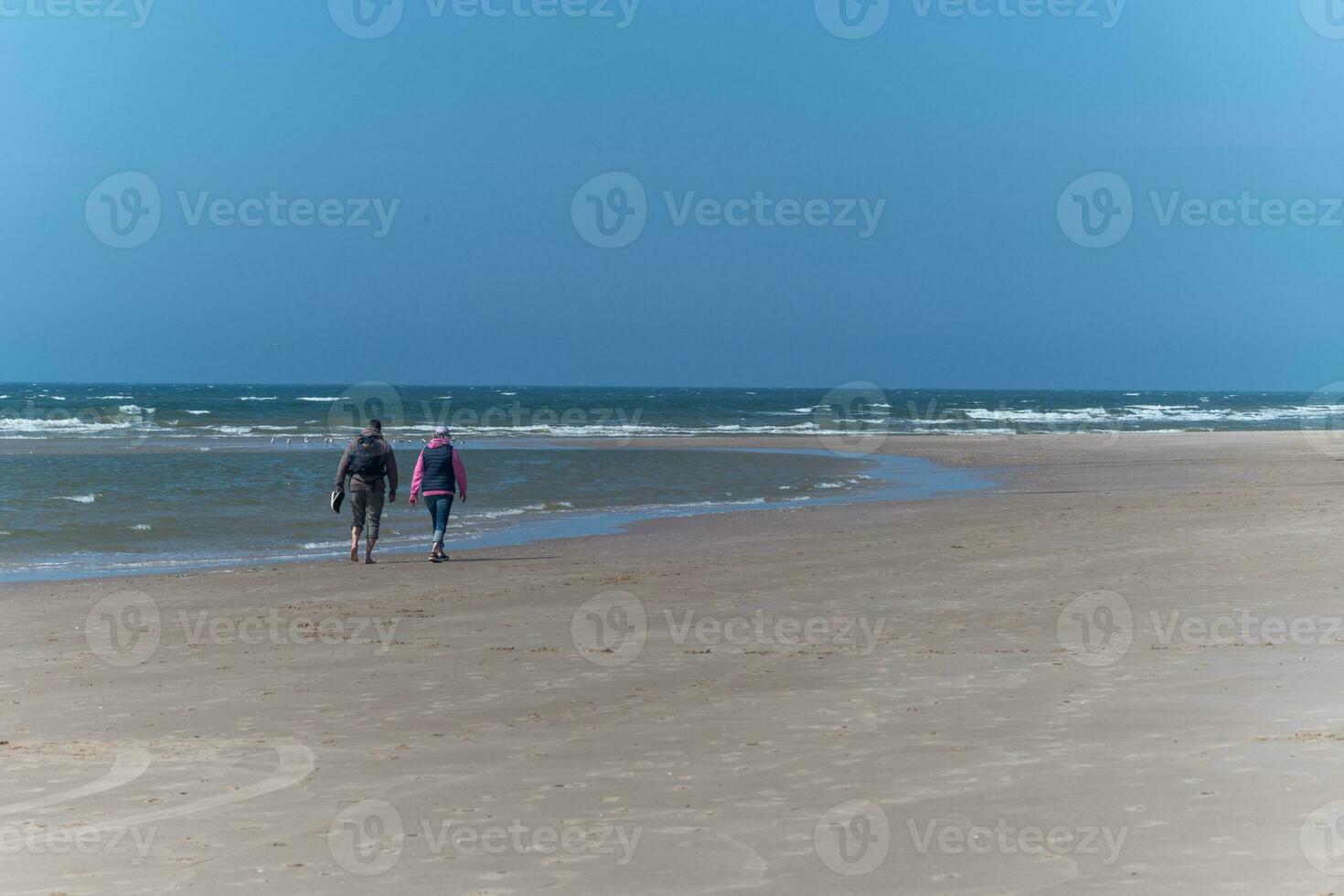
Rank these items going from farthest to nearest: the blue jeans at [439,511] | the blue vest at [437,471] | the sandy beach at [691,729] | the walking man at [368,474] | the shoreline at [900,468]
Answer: the shoreline at [900,468] → the blue vest at [437,471] → the walking man at [368,474] → the blue jeans at [439,511] → the sandy beach at [691,729]

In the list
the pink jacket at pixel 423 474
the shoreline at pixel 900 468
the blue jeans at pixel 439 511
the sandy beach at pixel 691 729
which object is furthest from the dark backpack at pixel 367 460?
the sandy beach at pixel 691 729

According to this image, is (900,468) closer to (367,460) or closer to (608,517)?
(608,517)

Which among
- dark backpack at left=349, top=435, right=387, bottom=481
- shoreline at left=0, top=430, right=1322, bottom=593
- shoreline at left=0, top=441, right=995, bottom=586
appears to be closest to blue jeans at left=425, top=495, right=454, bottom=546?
dark backpack at left=349, top=435, right=387, bottom=481

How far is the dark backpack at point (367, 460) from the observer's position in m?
15.3

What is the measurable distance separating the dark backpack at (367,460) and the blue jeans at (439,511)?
699 millimetres

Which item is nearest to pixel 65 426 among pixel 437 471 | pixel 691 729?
pixel 437 471

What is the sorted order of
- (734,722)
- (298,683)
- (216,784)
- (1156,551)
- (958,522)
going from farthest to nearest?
(958,522), (1156,551), (298,683), (734,722), (216,784)

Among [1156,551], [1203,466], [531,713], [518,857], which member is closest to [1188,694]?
[531,713]

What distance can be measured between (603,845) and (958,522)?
572 inches

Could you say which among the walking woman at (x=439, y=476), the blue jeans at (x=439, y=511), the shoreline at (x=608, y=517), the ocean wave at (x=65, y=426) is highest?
the walking woman at (x=439, y=476)

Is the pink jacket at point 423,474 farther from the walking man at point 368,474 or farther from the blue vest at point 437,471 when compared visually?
the walking man at point 368,474

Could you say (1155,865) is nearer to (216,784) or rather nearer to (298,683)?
(216,784)

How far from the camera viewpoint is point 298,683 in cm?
806

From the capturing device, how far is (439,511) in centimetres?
1522
